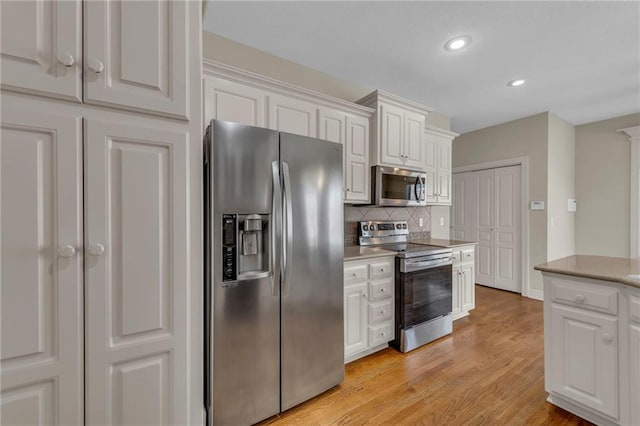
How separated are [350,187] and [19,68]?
2.27 metres

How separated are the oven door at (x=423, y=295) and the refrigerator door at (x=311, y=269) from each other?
2.70 ft

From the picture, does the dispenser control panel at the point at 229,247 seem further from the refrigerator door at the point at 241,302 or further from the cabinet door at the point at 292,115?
the cabinet door at the point at 292,115

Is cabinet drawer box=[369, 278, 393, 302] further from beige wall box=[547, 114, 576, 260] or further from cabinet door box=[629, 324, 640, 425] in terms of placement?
beige wall box=[547, 114, 576, 260]

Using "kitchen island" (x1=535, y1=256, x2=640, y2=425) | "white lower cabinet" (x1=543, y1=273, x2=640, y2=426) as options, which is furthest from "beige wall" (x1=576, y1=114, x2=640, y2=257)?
"white lower cabinet" (x1=543, y1=273, x2=640, y2=426)

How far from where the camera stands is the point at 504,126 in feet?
14.9

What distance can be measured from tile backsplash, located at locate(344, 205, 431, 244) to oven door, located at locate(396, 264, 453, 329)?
2.52 feet

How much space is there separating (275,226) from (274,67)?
1.84 meters

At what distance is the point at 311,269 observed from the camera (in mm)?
1812

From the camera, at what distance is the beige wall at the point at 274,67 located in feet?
7.82

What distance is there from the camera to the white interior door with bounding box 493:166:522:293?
4.38 m

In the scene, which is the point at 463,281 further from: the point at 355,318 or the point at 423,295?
the point at 355,318

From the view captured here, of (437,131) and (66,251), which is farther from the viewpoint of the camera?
(437,131)

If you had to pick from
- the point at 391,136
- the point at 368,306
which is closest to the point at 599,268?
the point at 368,306

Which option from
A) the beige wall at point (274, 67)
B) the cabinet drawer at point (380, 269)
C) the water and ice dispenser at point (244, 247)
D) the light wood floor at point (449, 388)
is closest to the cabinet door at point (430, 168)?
the beige wall at point (274, 67)
